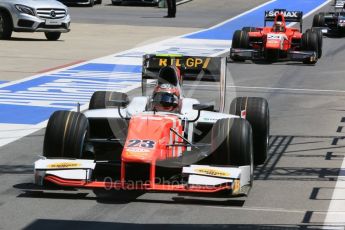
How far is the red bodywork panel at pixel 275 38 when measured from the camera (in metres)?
27.4

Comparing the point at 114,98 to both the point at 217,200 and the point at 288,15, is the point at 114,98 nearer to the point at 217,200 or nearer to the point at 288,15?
the point at 217,200

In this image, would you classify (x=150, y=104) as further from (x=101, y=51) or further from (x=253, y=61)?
(x=101, y=51)

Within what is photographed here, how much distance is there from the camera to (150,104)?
12289mm

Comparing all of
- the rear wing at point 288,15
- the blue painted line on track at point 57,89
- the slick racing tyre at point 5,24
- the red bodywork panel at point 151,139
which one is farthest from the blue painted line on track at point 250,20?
the red bodywork panel at point 151,139

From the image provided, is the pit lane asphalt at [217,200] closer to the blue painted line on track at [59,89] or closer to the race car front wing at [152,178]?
the race car front wing at [152,178]

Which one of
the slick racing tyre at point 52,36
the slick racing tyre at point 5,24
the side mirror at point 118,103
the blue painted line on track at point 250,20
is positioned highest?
the side mirror at point 118,103

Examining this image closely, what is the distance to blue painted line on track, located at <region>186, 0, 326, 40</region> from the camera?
3731 centimetres

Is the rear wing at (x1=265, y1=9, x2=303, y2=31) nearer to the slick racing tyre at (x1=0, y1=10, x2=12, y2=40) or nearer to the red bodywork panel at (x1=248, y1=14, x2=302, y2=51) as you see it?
the red bodywork panel at (x1=248, y1=14, x2=302, y2=51)

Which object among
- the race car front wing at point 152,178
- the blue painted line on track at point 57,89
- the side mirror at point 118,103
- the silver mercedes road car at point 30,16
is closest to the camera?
the race car front wing at point 152,178

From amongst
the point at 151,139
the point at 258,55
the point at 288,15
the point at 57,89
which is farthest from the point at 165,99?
the point at 288,15

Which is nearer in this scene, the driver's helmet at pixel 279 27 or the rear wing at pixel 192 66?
the rear wing at pixel 192 66

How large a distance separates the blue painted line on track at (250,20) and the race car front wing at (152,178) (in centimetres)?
2540

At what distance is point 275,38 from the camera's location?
89.8 feet

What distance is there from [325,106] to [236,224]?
978 centimetres
